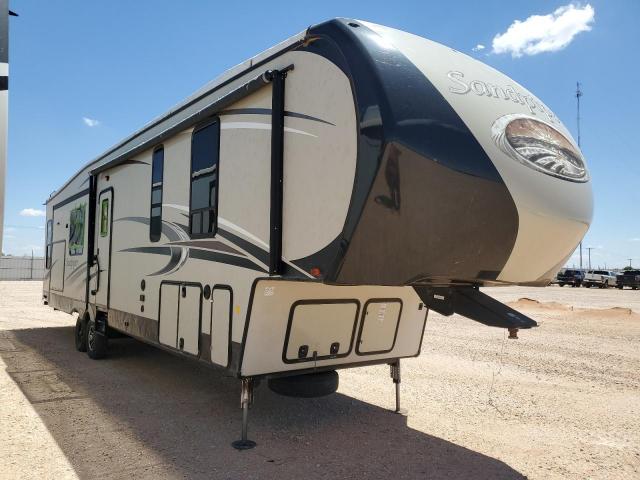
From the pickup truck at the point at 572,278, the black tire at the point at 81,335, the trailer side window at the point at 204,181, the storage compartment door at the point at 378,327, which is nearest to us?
the trailer side window at the point at 204,181

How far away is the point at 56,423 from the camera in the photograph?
5043mm

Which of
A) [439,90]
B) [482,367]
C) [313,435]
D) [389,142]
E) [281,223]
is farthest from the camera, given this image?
[482,367]

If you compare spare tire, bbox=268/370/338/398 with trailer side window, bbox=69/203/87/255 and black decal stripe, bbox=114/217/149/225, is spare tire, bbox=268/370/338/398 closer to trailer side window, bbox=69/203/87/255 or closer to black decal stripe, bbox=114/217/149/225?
black decal stripe, bbox=114/217/149/225

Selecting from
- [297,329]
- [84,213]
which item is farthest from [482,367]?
[84,213]

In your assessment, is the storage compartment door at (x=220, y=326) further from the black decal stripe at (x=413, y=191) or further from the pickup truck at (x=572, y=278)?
the pickup truck at (x=572, y=278)

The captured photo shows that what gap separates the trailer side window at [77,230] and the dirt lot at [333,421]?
1793 mm

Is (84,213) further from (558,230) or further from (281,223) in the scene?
(558,230)

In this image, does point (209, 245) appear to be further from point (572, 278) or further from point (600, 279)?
point (600, 279)

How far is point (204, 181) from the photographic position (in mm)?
5035

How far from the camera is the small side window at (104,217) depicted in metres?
7.71

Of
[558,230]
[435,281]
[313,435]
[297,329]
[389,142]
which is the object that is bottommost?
[313,435]

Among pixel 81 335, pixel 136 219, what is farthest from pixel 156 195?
pixel 81 335

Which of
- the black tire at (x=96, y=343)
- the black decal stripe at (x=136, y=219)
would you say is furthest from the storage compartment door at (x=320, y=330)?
the black tire at (x=96, y=343)

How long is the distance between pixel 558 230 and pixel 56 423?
4807 millimetres
